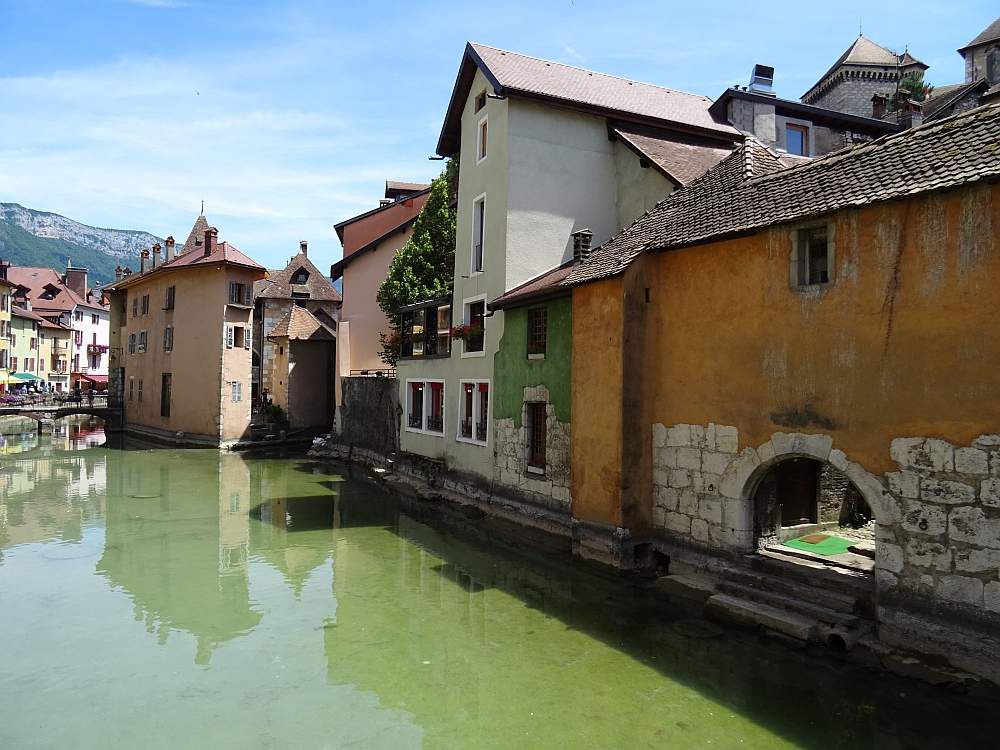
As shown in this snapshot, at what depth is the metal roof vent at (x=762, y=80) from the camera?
2195cm

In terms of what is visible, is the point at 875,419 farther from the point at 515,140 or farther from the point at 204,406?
the point at 204,406

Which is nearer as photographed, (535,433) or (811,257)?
(811,257)

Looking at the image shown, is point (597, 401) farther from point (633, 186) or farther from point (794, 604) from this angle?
point (633, 186)

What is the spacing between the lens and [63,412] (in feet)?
118

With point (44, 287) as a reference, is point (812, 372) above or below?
below

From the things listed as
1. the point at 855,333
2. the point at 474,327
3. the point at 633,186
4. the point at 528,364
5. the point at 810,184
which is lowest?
the point at 528,364

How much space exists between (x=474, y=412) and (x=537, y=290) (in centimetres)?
499

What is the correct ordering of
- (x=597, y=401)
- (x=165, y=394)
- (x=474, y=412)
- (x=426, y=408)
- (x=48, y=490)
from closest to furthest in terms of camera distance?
1. (x=597, y=401)
2. (x=474, y=412)
3. (x=48, y=490)
4. (x=426, y=408)
5. (x=165, y=394)

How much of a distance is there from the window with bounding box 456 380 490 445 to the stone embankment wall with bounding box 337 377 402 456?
484 centimetres

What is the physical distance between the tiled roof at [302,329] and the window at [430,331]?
523 inches

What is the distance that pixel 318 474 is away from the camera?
87.2ft

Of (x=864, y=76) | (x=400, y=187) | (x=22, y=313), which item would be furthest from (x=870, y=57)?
(x=22, y=313)

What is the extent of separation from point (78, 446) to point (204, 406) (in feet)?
22.8

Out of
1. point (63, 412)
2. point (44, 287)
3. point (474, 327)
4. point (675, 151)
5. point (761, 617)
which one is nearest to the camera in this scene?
point (761, 617)
